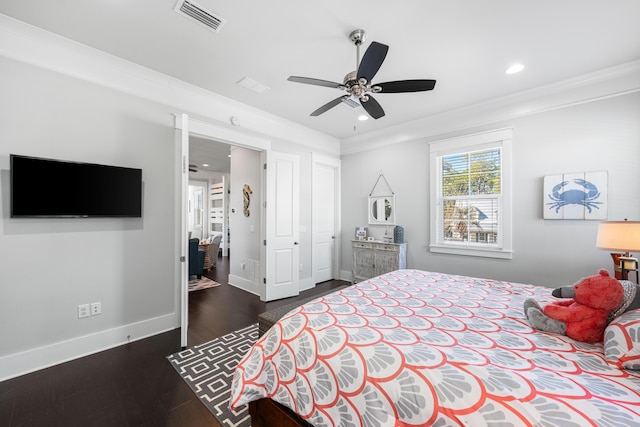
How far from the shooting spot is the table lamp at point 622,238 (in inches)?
82.5

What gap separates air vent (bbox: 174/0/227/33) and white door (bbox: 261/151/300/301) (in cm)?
200

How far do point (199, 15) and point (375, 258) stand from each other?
3.86 metres

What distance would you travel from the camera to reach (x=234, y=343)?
105 inches

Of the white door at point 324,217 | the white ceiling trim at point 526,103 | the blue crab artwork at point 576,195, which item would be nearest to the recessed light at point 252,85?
the white door at point 324,217

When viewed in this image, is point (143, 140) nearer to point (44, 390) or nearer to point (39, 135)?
point (39, 135)

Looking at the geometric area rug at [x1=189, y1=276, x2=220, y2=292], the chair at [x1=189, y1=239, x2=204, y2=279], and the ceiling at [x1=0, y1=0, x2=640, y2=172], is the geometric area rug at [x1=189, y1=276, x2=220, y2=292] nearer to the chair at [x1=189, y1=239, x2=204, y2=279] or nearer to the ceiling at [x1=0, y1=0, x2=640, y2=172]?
the chair at [x1=189, y1=239, x2=204, y2=279]

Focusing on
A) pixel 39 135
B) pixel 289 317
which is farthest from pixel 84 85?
pixel 289 317

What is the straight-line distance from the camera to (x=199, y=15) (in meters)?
1.99

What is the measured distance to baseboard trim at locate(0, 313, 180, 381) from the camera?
2105 millimetres

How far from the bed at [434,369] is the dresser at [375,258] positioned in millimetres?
2299

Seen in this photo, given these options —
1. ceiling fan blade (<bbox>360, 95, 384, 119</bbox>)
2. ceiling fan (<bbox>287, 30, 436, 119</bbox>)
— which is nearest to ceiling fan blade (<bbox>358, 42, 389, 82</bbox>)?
ceiling fan (<bbox>287, 30, 436, 119</bbox>)

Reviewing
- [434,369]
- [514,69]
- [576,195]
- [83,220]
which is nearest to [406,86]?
[514,69]

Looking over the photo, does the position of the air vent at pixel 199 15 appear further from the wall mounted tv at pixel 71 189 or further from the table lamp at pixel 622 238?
the table lamp at pixel 622 238

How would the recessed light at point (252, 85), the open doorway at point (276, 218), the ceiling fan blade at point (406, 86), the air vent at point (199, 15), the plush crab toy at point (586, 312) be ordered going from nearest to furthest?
1. the plush crab toy at point (586, 312)
2. the air vent at point (199, 15)
3. the ceiling fan blade at point (406, 86)
4. the recessed light at point (252, 85)
5. the open doorway at point (276, 218)
